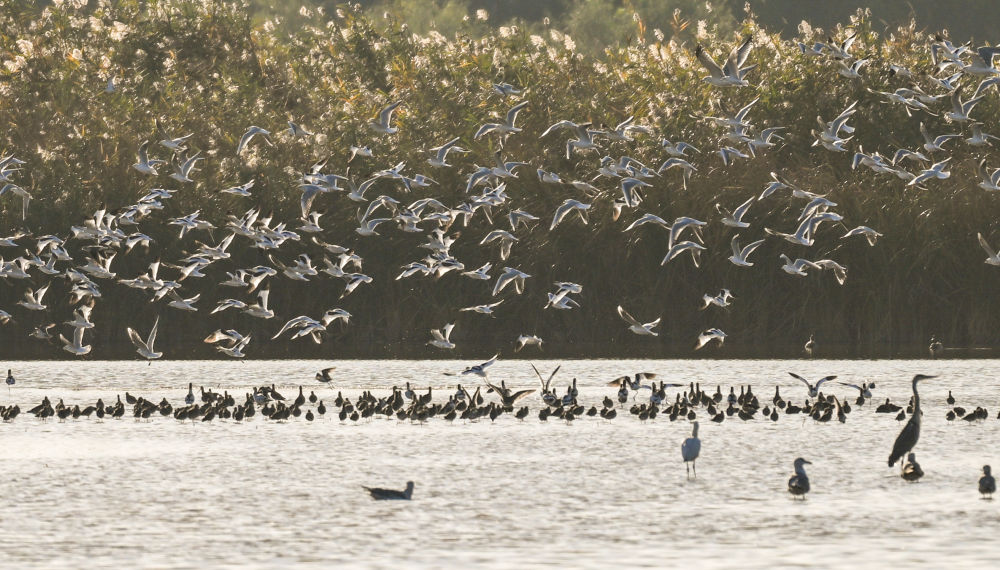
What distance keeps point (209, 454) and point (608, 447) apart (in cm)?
422

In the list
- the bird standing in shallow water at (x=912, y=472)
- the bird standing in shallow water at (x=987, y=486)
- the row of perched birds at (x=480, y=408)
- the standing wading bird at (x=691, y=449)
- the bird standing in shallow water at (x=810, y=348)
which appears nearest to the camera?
the bird standing in shallow water at (x=987, y=486)

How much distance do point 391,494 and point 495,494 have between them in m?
0.97

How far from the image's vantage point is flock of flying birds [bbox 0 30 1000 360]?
95.5 feet

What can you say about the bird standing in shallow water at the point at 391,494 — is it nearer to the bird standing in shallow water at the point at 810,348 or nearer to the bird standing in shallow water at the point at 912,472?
the bird standing in shallow water at the point at 912,472

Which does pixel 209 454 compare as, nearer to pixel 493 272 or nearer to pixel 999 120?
pixel 493 272

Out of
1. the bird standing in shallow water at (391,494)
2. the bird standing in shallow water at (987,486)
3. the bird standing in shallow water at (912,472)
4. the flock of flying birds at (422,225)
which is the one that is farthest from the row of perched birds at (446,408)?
the bird standing in shallow water at (391,494)

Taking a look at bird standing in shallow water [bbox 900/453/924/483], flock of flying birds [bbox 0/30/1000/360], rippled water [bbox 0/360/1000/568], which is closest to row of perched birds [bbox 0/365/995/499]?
rippled water [bbox 0/360/1000/568]

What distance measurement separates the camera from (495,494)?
15.4 meters

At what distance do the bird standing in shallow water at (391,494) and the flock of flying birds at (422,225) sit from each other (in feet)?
41.7

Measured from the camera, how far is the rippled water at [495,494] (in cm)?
1248

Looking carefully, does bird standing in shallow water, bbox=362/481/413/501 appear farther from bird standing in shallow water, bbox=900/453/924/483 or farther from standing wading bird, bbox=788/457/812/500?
bird standing in shallow water, bbox=900/453/924/483

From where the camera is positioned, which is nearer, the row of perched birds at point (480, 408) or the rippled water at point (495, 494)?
the rippled water at point (495, 494)

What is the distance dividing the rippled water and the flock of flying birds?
17.6ft

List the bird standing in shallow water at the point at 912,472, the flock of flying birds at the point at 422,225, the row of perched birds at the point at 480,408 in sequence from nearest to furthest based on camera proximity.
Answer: the bird standing in shallow water at the point at 912,472, the row of perched birds at the point at 480,408, the flock of flying birds at the point at 422,225
